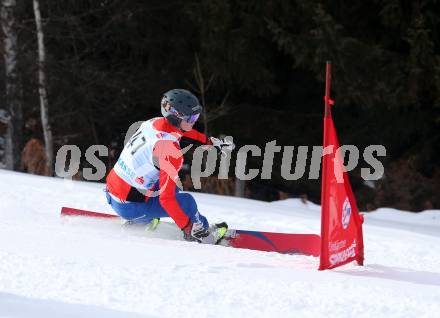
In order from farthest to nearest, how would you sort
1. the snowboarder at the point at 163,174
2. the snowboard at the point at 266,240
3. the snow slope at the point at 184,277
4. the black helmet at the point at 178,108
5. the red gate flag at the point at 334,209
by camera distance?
the snowboard at the point at 266,240, the black helmet at the point at 178,108, the snowboarder at the point at 163,174, the red gate flag at the point at 334,209, the snow slope at the point at 184,277

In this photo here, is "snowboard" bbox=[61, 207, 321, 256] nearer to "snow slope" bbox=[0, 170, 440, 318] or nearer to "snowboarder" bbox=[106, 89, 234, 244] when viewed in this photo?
"snowboarder" bbox=[106, 89, 234, 244]

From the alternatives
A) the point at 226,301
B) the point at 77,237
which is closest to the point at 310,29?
the point at 77,237

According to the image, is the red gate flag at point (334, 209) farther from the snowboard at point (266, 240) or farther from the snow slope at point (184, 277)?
the snowboard at point (266, 240)

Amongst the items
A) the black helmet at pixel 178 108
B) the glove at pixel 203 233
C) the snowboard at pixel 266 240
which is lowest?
the snowboard at pixel 266 240

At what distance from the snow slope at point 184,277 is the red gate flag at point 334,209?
0.12 meters

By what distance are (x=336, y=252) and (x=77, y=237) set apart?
189cm

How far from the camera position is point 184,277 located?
4520mm

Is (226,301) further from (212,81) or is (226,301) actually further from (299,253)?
(212,81)

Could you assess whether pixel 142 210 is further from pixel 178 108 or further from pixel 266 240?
pixel 266 240

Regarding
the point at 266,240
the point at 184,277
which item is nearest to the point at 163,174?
the point at 266,240

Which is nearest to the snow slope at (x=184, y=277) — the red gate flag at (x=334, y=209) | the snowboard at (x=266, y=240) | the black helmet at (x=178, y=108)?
the red gate flag at (x=334, y=209)

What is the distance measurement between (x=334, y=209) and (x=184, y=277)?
3.73ft

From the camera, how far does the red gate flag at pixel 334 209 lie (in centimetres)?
493

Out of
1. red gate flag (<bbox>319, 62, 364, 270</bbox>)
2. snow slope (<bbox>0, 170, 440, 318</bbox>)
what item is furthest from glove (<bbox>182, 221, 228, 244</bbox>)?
red gate flag (<bbox>319, 62, 364, 270</bbox>)
